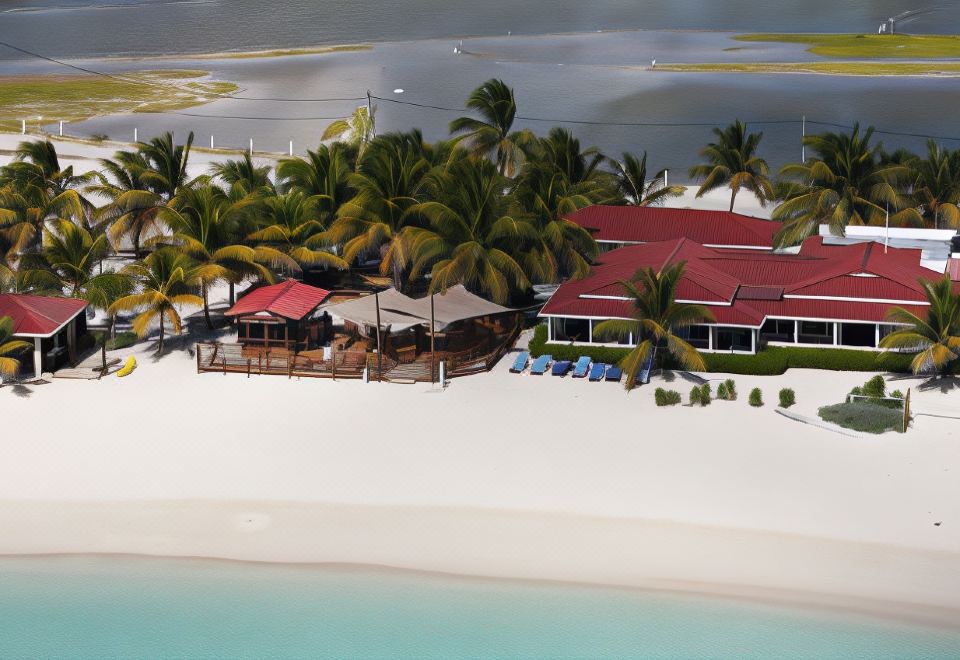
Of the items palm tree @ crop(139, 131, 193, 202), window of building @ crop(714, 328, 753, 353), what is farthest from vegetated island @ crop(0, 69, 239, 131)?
window of building @ crop(714, 328, 753, 353)

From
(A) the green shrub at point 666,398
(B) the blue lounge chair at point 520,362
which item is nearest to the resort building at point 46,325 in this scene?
(B) the blue lounge chair at point 520,362

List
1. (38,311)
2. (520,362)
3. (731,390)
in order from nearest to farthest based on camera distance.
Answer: (731,390) < (38,311) < (520,362)

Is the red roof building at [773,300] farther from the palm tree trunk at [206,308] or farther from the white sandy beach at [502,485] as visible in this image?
the palm tree trunk at [206,308]

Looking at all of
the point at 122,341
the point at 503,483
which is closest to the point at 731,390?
the point at 503,483

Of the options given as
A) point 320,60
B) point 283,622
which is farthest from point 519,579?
point 320,60

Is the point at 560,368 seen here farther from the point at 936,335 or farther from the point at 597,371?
the point at 936,335

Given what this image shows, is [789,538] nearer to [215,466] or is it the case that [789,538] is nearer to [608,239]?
[215,466]
